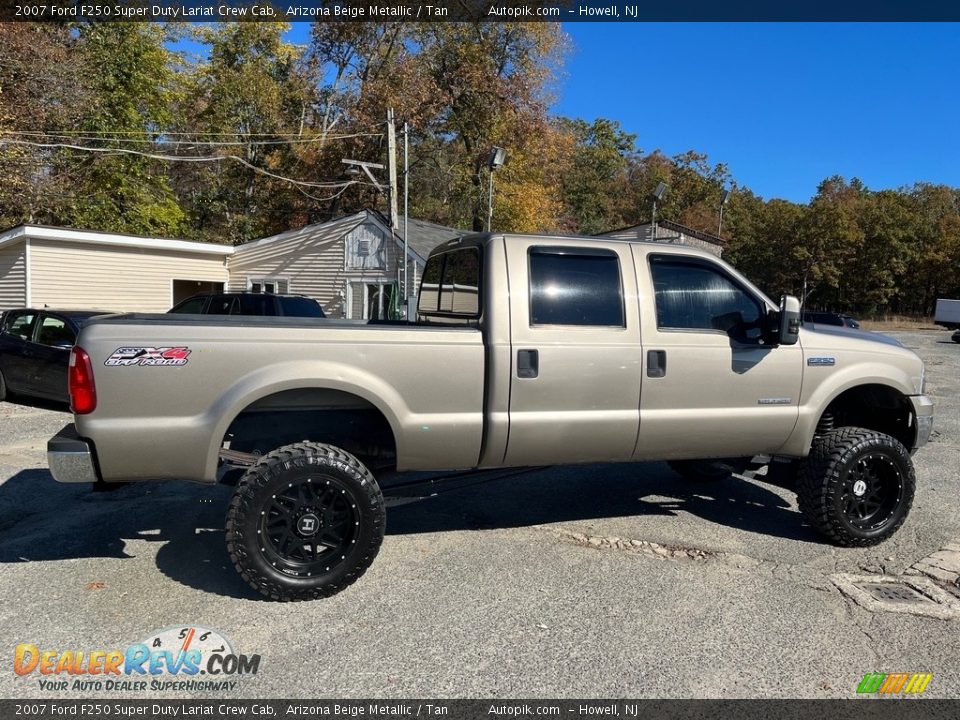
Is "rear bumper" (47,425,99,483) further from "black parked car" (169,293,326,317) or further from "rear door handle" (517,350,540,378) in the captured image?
"black parked car" (169,293,326,317)

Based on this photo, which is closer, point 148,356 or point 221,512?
point 148,356

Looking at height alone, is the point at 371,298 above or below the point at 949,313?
below

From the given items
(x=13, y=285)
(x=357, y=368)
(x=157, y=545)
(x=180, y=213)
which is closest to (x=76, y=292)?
(x=13, y=285)

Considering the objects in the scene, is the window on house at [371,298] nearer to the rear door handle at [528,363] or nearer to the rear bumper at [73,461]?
the rear door handle at [528,363]

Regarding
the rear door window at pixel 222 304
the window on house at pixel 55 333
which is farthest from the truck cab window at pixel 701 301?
the rear door window at pixel 222 304

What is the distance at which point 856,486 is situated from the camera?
15.1 feet

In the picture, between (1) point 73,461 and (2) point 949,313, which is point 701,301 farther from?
(2) point 949,313

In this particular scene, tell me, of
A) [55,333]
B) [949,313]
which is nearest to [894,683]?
[55,333]

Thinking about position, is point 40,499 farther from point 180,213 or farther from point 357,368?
point 180,213

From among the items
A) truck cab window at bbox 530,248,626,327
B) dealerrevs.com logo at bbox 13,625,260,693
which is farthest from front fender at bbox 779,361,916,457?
dealerrevs.com logo at bbox 13,625,260,693

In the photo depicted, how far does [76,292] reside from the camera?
19.4 meters

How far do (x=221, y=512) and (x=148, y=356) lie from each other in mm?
2076

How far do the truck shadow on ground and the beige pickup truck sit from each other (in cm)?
57

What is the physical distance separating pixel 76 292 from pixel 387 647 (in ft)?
64.9
